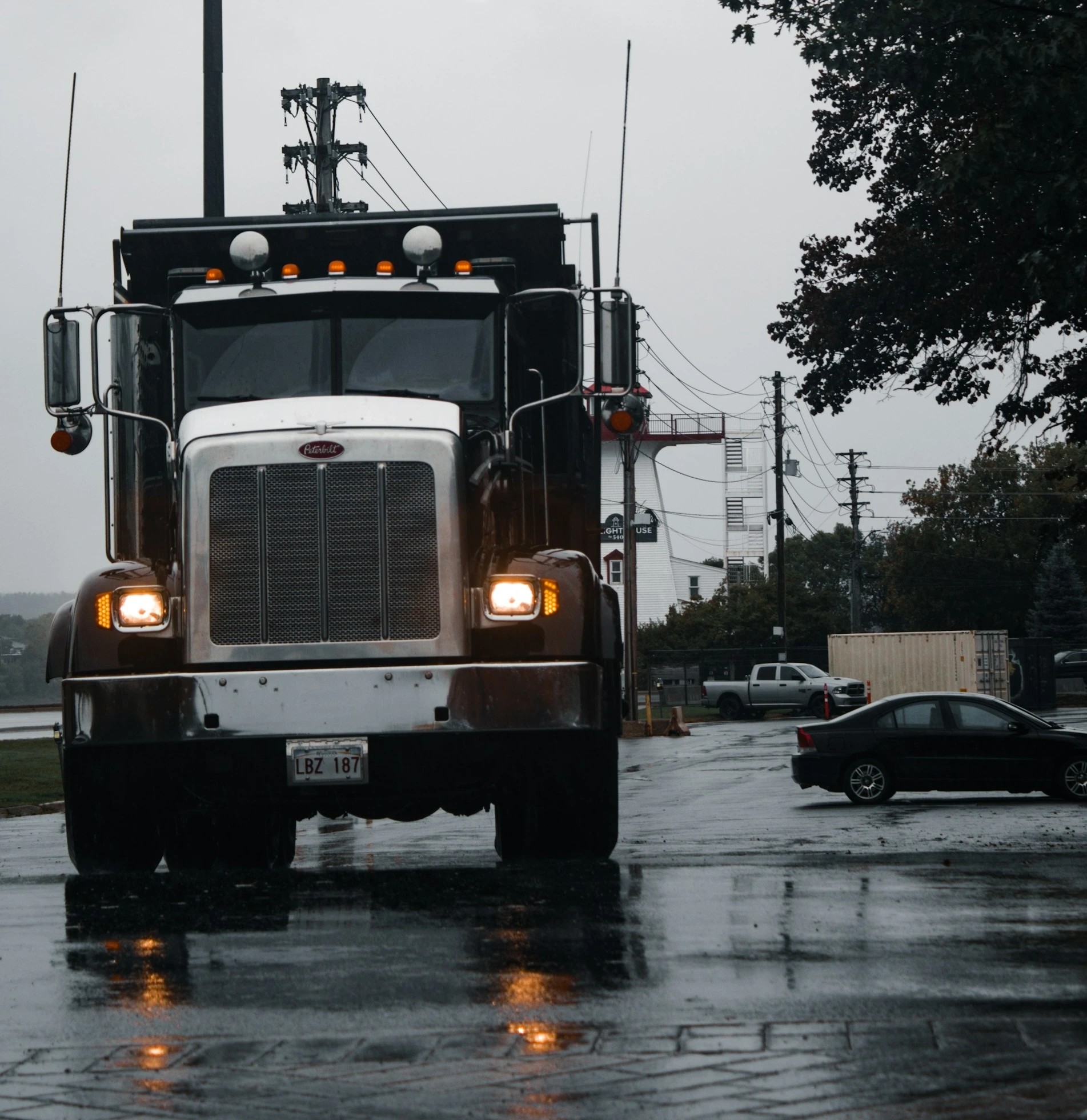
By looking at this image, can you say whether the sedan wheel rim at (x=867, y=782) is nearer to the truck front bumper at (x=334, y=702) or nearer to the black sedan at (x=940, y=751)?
the black sedan at (x=940, y=751)

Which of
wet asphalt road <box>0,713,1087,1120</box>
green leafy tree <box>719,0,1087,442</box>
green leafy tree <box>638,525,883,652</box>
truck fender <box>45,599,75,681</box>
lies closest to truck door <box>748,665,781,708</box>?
green leafy tree <box>638,525,883,652</box>

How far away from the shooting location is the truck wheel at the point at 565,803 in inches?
420

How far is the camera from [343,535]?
1011cm

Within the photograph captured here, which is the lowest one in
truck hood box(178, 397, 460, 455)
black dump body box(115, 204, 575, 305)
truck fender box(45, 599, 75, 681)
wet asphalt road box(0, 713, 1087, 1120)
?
wet asphalt road box(0, 713, 1087, 1120)

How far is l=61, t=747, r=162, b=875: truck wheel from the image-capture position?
1062 centimetres

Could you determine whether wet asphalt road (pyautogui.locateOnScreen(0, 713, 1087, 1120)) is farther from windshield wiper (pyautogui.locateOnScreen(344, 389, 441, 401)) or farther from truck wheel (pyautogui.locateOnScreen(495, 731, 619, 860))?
windshield wiper (pyautogui.locateOnScreen(344, 389, 441, 401))

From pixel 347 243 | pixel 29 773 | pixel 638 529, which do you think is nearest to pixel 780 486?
pixel 638 529

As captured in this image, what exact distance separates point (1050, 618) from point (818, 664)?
16.5m

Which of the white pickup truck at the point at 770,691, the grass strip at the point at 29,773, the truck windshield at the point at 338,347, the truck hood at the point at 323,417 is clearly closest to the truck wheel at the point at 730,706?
the white pickup truck at the point at 770,691

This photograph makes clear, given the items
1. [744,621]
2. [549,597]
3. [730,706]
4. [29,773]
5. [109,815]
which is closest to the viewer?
[549,597]

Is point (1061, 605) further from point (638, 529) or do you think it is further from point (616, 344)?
point (616, 344)

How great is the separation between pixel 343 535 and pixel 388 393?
53.7 inches

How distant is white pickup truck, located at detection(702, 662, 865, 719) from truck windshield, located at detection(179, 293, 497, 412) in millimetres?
46120

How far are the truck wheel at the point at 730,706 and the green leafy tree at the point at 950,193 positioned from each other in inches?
1390
